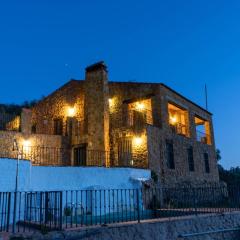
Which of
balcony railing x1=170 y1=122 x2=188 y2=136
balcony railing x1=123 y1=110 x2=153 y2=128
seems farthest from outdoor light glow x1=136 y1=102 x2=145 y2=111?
balcony railing x1=170 y1=122 x2=188 y2=136

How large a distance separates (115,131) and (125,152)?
6.02 ft

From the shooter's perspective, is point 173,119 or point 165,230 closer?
point 165,230

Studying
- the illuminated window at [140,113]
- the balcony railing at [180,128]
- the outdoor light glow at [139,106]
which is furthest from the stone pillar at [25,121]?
the balcony railing at [180,128]

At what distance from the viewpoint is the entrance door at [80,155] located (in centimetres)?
2127

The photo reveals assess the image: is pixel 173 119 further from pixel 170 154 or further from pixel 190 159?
pixel 170 154

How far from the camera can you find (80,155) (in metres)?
21.8

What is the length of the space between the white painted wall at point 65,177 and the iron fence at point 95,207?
436 mm

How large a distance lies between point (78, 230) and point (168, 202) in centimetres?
1058

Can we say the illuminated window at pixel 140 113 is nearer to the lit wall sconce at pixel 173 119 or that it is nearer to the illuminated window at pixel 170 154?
the illuminated window at pixel 170 154

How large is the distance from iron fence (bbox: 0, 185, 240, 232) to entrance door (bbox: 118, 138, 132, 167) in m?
3.28

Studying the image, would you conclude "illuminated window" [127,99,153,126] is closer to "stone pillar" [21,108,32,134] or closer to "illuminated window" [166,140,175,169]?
"illuminated window" [166,140,175,169]

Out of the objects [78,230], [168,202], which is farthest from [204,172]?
[78,230]

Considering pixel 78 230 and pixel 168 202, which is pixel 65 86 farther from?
pixel 78 230

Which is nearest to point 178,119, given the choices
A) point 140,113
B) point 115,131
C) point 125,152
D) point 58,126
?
point 140,113
